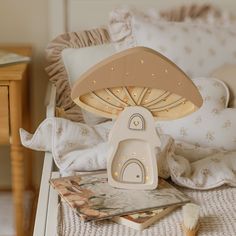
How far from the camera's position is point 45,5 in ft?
6.10

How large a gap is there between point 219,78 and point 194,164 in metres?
0.35

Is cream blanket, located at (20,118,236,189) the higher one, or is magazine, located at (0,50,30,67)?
magazine, located at (0,50,30,67)

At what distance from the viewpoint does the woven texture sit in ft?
3.12

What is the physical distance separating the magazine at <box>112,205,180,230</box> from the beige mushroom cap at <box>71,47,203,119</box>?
0.20 metres

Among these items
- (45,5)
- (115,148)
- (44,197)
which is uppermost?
(45,5)

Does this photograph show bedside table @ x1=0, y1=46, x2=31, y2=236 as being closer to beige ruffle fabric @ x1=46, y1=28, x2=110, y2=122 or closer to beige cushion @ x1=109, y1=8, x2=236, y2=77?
beige ruffle fabric @ x1=46, y1=28, x2=110, y2=122

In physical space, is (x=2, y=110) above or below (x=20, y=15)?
A: below

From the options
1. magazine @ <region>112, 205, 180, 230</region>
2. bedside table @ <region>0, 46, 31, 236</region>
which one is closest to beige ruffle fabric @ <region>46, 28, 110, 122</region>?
bedside table @ <region>0, 46, 31, 236</region>

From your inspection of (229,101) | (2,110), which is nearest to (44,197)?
(2,110)

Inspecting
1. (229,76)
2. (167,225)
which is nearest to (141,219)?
(167,225)

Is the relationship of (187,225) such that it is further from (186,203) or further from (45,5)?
(45,5)

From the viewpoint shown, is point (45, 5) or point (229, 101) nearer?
point (229, 101)

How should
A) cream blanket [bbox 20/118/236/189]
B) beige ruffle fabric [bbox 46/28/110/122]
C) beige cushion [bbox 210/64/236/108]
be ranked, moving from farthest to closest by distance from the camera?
beige ruffle fabric [bbox 46/28/110/122] < beige cushion [bbox 210/64/236/108] < cream blanket [bbox 20/118/236/189]

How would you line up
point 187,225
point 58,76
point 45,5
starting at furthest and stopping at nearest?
point 45,5 → point 58,76 → point 187,225
